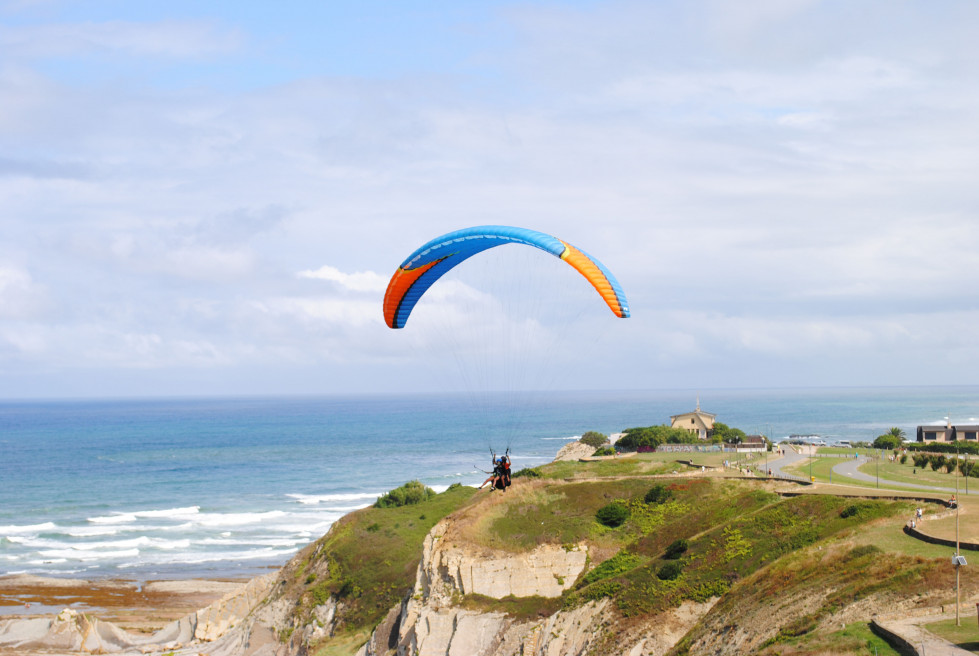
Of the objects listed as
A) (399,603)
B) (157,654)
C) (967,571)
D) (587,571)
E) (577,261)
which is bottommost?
(157,654)

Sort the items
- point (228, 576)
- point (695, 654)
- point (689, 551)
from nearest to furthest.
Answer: point (695, 654)
point (689, 551)
point (228, 576)

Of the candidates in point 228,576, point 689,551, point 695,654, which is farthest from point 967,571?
point 228,576

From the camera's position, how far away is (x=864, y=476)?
46.0 meters

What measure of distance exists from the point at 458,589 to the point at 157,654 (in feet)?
68.2

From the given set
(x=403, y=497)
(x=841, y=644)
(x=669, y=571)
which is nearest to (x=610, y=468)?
(x=403, y=497)

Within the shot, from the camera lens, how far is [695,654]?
1050 inches

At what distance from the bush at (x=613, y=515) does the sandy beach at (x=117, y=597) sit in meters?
30.4

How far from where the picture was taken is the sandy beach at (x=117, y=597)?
54500mm

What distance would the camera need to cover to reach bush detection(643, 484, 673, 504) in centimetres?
4097

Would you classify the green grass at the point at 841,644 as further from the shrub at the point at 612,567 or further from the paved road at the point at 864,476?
the paved road at the point at 864,476

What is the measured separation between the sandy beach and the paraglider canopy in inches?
1200

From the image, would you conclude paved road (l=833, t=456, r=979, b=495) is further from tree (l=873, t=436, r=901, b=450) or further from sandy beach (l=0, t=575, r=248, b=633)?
sandy beach (l=0, t=575, r=248, b=633)

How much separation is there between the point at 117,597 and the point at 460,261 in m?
40.0

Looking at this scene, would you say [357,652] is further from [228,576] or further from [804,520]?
[228,576]
